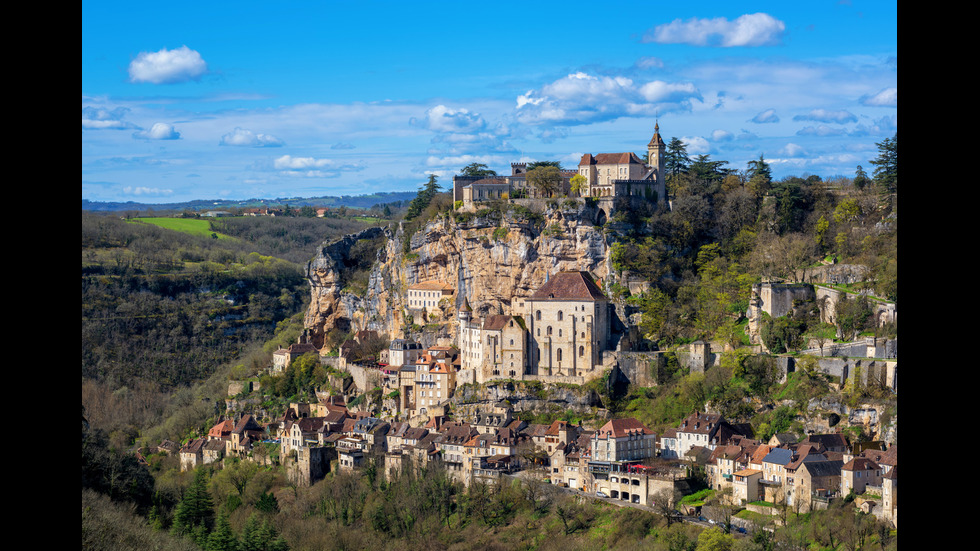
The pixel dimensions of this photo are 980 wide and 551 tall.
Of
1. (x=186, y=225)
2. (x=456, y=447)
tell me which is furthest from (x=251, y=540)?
(x=186, y=225)

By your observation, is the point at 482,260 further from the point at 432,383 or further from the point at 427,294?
the point at 432,383

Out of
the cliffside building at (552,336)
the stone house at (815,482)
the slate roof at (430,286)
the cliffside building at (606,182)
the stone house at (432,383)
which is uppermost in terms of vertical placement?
the cliffside building at (606,182)

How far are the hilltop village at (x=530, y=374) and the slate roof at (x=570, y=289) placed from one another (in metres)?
0.11

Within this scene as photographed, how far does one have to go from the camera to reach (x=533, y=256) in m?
57.4

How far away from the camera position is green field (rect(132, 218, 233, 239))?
5335 inches

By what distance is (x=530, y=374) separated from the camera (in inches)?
2015

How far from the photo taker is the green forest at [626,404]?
1393 inches

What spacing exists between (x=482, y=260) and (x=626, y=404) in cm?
1497

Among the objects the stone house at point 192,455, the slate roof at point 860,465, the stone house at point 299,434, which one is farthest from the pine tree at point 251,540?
the slate roof at point 860,465

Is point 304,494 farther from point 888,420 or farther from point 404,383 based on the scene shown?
point 888,420

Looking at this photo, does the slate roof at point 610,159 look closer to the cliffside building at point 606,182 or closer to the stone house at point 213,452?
the cliffside building at point 606,182

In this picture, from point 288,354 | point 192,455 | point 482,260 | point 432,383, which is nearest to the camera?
point 432,383
